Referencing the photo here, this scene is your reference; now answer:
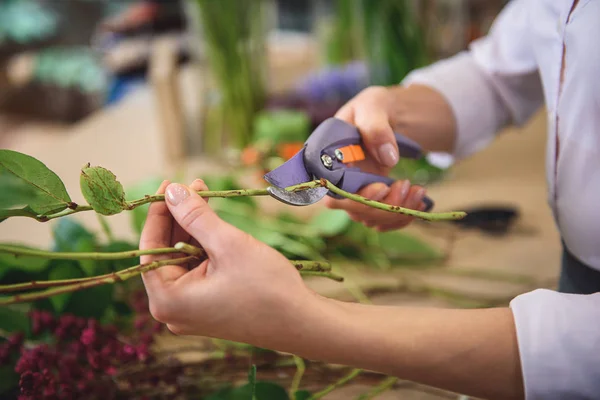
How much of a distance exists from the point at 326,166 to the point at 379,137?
0.17ft

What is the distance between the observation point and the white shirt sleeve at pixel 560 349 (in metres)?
0.27

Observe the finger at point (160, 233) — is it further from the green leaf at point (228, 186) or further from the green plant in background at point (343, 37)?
the green plant in background at point (343, 37)

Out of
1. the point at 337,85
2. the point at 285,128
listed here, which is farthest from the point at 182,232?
the point at 337,85

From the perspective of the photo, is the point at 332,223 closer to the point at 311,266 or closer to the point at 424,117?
the point at 424,117

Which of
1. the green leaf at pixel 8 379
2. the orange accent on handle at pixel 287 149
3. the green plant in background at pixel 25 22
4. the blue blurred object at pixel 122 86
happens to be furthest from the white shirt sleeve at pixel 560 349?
the green plant in background at pixel 25 22

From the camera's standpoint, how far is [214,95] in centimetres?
101

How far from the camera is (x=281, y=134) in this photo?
80cm

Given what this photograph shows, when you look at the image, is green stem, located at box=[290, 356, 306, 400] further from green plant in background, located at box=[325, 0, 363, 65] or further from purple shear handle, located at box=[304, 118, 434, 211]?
green plant in background, located at box=[325, 0, 363, 65]

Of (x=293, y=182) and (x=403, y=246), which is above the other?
(x=293, y=182)

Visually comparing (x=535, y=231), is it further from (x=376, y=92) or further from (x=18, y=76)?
(x=18, y=76)

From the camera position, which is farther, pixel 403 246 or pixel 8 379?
pixel 403 246

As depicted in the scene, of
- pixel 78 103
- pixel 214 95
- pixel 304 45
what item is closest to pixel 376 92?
pixel 214 95

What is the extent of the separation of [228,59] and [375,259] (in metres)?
0.48

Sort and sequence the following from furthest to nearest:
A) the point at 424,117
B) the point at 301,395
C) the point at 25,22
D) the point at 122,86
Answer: the point at 25,22
the point at 122,86
the point at 424,117
the point at 301,395
